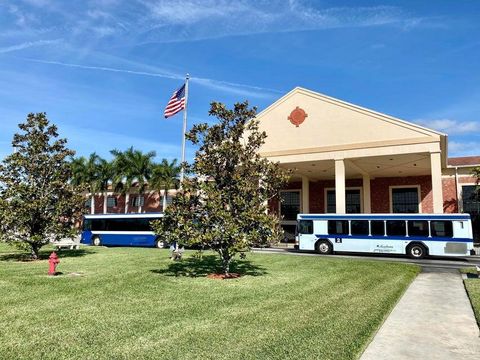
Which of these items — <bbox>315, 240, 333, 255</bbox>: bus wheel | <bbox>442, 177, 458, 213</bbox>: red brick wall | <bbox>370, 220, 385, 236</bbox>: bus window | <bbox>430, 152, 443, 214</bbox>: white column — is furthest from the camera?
<bbox>442, 177, 458, 213</bbox>: red brick wall

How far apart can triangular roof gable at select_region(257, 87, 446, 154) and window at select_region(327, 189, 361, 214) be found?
1077 cm

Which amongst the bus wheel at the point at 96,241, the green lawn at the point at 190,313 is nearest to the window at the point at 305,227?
the green lawn at the point at 190,313

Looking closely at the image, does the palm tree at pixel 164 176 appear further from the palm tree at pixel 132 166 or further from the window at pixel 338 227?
the window at pixel 338 227

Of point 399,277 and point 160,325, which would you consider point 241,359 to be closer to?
point 160,325

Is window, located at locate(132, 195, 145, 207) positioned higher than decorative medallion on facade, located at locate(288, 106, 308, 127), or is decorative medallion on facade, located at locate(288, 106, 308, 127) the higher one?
decorative medallion on facade, located at locate(288, 106, 308, 127)

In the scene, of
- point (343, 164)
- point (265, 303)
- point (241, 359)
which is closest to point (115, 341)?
point (241, 359)

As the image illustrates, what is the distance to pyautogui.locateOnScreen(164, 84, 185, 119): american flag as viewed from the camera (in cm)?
2185

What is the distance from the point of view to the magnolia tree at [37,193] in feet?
57.1

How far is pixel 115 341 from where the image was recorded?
5875 millimetres

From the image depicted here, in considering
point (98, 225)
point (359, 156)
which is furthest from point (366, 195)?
point (98, 225)

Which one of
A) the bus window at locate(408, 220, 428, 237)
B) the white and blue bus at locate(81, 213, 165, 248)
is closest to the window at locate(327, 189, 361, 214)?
the bus window at locate(408, 220, 428, 237)

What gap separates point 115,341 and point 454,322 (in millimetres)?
6198

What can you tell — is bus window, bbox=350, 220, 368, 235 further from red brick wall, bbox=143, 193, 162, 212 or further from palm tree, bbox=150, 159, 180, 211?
red brick wall, bbox=143, 193, 162, 212

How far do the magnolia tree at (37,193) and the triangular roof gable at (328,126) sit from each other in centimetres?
1817
